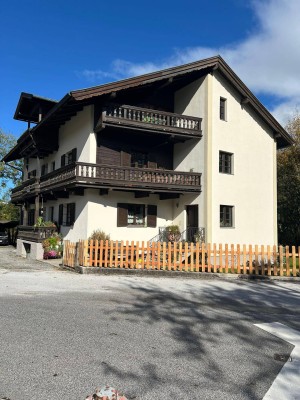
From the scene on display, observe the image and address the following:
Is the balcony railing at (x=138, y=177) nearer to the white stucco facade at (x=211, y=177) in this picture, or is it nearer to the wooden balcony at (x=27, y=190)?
the white stucco facade at (x=211, y=177)

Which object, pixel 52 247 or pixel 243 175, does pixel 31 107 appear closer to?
pixel 52 247

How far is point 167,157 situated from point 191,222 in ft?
14.7

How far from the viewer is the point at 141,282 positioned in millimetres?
11898

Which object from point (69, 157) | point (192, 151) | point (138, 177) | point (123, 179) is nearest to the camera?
point (123, 179)

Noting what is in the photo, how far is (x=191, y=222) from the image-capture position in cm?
2036

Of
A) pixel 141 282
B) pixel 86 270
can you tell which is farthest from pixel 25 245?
pixel 141 282

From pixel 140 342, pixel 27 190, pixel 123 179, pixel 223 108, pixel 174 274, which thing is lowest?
pixel 140 342

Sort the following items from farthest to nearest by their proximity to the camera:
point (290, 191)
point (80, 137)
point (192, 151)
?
1. point (290, 191)
2. point (192, 151)
3. point (80, 137)

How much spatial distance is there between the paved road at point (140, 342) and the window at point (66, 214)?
10231 millimetres

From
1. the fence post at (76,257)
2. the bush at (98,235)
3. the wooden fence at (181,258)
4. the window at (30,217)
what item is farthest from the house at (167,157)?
the window at (30,217)

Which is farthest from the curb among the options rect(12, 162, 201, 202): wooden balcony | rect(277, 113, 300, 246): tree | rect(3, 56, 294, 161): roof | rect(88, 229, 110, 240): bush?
rect(277, 113, 300, 246): tree

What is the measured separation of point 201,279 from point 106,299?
5.19m

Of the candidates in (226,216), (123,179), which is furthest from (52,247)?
(226,216)

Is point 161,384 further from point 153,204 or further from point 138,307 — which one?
point 153,204
